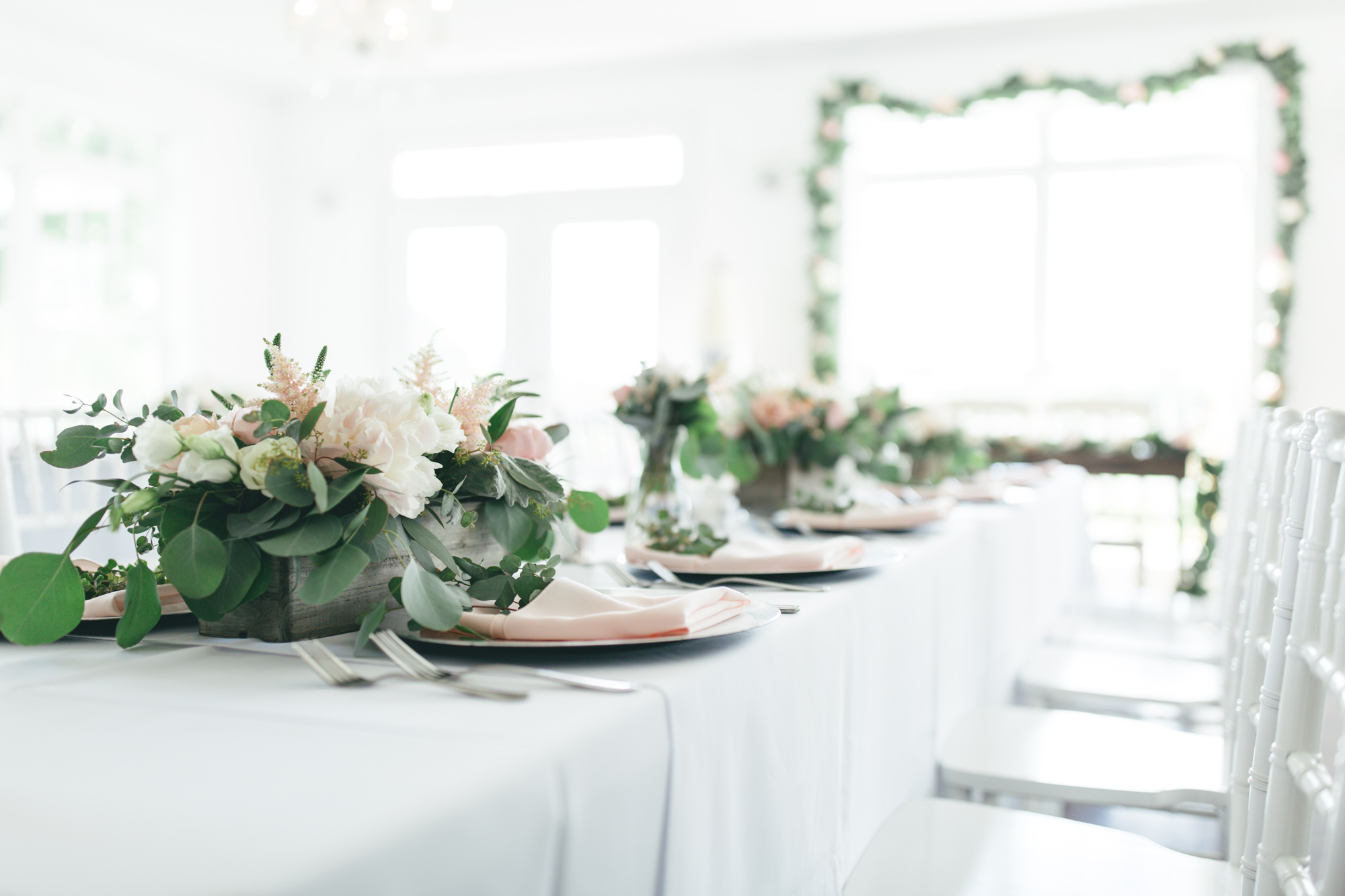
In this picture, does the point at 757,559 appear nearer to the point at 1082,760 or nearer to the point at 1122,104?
the point at 1082,760

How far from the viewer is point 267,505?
873 mm

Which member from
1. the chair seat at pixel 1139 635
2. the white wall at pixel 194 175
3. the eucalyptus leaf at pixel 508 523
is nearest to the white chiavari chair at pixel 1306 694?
the eucalyptus leaf at pixel 508 523

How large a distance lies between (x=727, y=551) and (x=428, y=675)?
2.02ft

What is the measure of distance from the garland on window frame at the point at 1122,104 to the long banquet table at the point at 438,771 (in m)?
4.73

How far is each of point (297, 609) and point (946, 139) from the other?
19.7 ft

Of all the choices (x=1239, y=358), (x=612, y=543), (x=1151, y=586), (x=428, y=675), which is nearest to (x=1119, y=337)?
(x=1239, y=358)

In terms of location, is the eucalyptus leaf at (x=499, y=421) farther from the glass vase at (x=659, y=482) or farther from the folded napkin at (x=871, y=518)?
the folded napkin at (x=871, y=518)

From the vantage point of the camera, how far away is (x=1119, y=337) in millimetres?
6016

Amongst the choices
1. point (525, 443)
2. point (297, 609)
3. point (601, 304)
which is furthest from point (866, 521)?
point (601, 304)

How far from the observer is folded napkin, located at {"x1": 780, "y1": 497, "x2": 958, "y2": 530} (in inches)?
70.1

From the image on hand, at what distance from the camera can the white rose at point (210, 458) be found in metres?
0.85

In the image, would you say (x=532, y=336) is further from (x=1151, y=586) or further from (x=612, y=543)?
(x=612, y=543)

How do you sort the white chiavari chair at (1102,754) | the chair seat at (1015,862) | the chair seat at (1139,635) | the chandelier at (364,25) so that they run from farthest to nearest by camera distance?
the chandelier at (364,25)
the chair seat at (1139,635)
the white chiavari chair at (1102,754)
the chair seat at (1015,862)

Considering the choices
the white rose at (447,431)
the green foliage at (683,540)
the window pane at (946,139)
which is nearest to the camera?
the white rose at (447,431)
